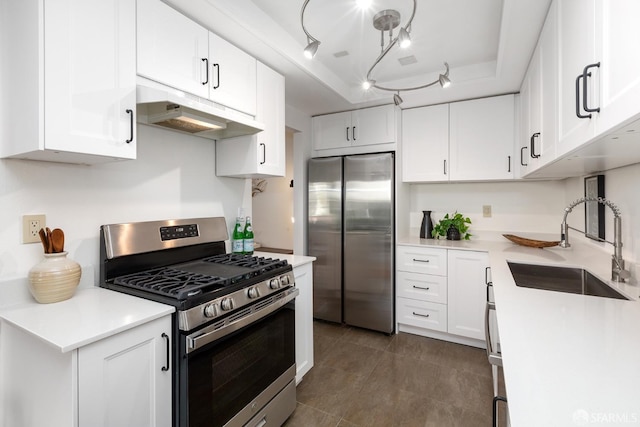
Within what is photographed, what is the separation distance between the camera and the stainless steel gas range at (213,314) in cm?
122

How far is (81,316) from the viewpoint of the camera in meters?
1.11

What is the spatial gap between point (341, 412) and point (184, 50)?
2.26m

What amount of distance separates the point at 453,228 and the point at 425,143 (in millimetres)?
906

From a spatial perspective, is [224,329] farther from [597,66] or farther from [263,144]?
[597,66]

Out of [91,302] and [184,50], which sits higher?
[184,50]

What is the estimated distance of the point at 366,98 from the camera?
2.97 metres

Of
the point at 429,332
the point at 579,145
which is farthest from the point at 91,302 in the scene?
the point at 429,332

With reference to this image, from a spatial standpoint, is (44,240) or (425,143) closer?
(44,240)

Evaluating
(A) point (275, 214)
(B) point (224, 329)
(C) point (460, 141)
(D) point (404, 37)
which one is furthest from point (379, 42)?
(A) point (275, 214)

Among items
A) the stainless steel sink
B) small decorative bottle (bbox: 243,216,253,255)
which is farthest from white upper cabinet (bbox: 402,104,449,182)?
small decorative bottle (bbox: 243,216,253,255)

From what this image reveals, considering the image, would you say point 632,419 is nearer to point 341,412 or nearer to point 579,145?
point 579,145

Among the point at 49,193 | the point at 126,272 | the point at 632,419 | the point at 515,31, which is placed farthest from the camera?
the point at 515,31

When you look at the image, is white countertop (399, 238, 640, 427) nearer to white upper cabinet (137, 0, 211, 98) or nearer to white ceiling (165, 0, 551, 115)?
white ceiling (165, 0, 551, 115)

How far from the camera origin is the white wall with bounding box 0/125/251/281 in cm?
127
